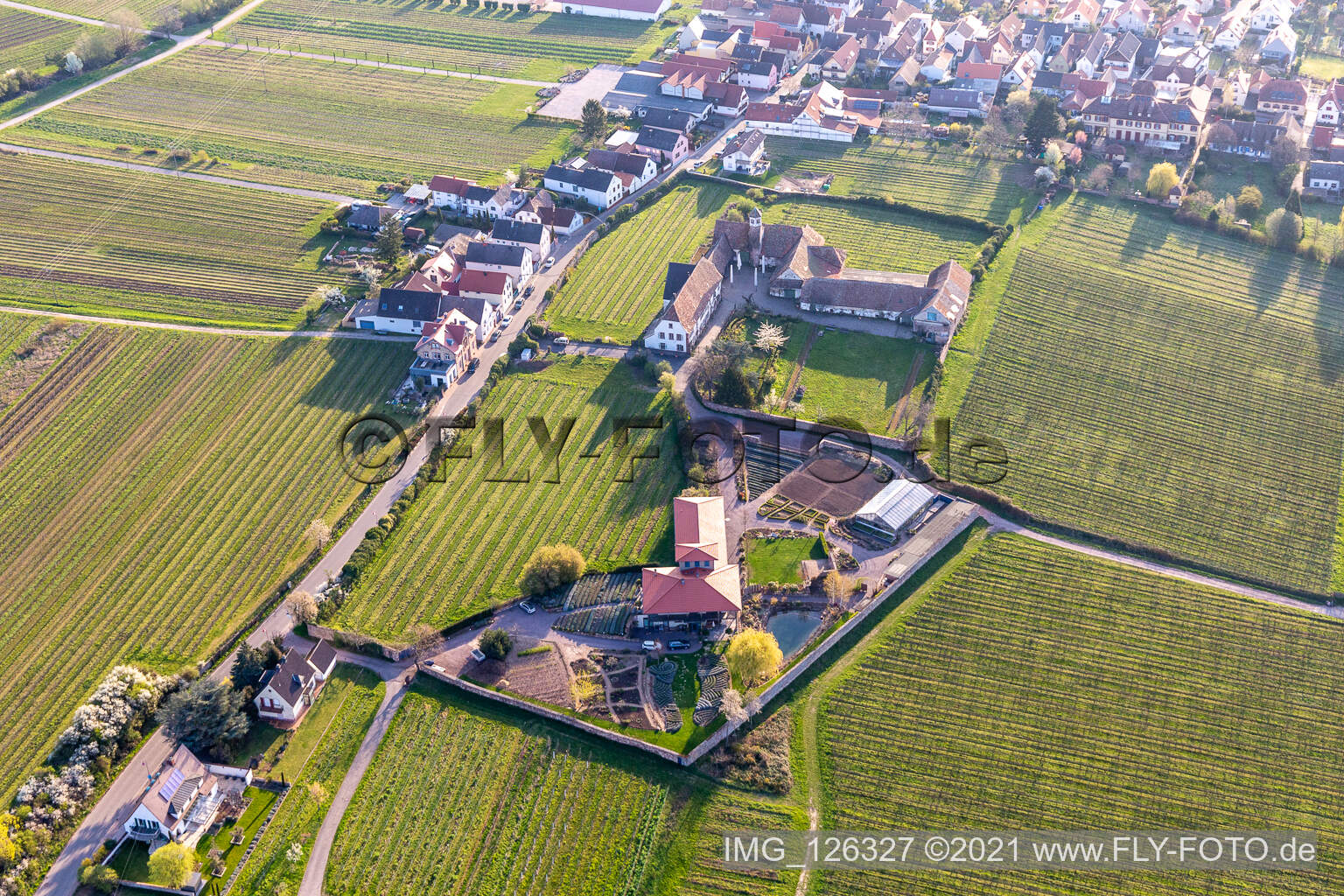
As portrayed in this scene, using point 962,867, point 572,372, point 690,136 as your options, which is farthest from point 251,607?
point 690,136

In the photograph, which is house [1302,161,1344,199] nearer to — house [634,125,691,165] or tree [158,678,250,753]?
house [634,125,691,165]

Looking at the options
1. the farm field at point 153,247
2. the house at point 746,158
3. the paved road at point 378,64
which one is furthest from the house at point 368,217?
the paved road at point 378,64

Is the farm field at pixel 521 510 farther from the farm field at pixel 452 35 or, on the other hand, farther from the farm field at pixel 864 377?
the farm field at pixel 452 35

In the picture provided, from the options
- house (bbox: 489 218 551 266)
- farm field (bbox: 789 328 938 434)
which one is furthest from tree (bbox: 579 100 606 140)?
farm field (bbox: 789 328 938 434)

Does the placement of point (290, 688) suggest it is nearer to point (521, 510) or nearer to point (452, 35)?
point (521, 510)

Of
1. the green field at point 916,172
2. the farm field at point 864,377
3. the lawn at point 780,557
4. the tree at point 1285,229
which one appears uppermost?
the tree at point 1285,229

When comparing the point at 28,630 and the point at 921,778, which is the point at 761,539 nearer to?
the point at 921,778

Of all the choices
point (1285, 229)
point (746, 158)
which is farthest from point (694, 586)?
point (1285, 229)
